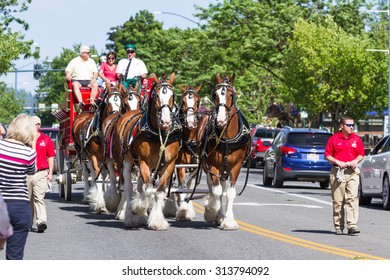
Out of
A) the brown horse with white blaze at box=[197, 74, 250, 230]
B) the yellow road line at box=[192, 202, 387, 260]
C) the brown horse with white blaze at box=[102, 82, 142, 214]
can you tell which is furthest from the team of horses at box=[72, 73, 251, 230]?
the yellow road line at box=[192, 202, 387, 260]

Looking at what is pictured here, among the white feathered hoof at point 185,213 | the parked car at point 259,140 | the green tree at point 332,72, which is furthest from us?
the green tree at point 332,72

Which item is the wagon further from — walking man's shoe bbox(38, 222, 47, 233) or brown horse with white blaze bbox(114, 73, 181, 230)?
walking man's shoe bbox(38, 222, 47, 233)

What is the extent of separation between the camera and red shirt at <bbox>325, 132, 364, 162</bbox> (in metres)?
17.6

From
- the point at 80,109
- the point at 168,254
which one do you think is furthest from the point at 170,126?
the point at 80,109

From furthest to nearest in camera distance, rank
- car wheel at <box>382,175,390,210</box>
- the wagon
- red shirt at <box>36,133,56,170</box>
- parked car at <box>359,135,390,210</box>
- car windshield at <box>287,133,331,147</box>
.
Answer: car windshield at <box>287,133,331,147</box>
parked car at <box>359,135,390,210</box>
car wheel at <box>382,175,390,210</box>
the wagon
red shirt at <box>36,133,56,170</box>

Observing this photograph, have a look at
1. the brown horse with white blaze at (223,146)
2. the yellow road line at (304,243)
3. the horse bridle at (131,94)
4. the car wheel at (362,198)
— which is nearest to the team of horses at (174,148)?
the brown horse with white blaze at (223,146)

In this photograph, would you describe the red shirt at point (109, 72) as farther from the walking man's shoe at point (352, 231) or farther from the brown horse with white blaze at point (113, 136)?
the walking man's shoe at point (352, 231)

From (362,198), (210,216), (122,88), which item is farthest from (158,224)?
(362,198)

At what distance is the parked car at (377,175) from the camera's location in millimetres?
24875

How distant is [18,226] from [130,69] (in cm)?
1208

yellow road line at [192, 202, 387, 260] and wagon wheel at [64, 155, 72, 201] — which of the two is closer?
yellow road line at [192, 202, 387, 260]

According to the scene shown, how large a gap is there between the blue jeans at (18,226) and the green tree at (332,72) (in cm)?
4904

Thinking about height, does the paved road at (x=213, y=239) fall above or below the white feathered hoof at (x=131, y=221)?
below

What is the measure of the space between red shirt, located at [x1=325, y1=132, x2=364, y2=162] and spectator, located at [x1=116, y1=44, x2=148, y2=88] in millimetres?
5303
